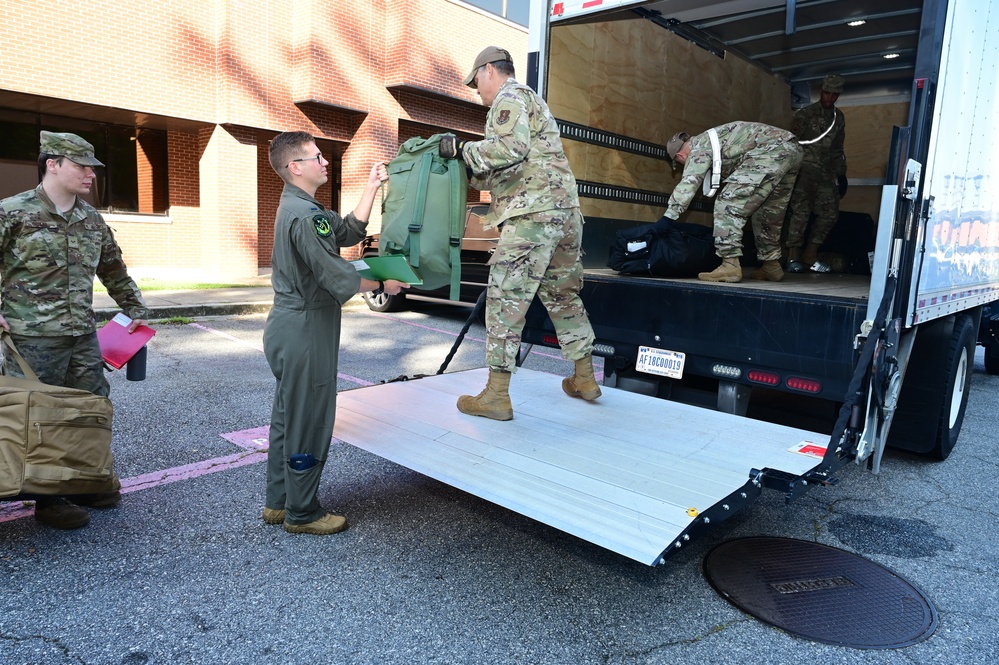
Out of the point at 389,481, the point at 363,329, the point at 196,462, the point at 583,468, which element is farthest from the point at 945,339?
the point at 363,329

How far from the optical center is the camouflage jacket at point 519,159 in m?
3.58

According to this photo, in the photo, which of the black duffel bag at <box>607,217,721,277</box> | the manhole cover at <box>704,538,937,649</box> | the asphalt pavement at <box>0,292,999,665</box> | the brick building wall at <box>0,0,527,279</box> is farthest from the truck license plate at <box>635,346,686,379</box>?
the brick building wall at <box>0,0,527,279</box>

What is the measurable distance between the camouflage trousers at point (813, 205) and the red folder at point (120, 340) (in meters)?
5.98

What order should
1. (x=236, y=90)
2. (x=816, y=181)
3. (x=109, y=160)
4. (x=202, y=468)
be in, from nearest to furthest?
(x=202, y=468)
(x=816, y=181)
(x=236, y=90)
(x=109, y=160)

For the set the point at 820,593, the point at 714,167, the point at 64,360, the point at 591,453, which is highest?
the point at 714,167

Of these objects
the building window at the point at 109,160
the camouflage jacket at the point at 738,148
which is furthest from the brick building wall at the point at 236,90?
the camouflage jacket at the point at 738,148

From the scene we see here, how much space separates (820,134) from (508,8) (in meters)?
11.3

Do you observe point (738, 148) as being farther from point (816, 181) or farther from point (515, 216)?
point (816, 181)

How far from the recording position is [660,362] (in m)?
4.14

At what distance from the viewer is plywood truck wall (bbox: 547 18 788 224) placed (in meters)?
5.30

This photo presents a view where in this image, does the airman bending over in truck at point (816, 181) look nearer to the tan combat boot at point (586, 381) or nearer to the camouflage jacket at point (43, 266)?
the tan combat boot at point (586, 381)

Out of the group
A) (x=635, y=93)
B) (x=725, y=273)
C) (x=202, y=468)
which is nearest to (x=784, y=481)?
(x=725, y=273)

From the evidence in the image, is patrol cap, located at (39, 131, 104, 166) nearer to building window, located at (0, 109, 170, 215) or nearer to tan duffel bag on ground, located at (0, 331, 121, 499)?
tan duffel bag on ground, located at (0, 331, 121, 499)

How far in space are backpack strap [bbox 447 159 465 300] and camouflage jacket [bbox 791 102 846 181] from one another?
4.84 meters
